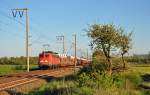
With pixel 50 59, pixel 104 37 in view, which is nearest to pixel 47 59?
pixel 50 59

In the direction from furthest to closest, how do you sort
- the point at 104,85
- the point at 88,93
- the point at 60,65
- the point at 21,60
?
the point at 21,60, the point at 60,65, the point at 104,85, the point at 88,93


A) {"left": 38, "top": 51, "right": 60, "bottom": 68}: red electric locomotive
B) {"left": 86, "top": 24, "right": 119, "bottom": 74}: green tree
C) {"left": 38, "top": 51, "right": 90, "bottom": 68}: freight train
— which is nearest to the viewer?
{"left": 86, "top": 24, "right": 119, "bottom": 74}: green tree

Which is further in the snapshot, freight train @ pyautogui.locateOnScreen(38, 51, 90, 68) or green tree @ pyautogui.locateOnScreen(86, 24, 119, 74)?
freight train @ pyautogui.locateOnScreen(38, 51, 90, 68)

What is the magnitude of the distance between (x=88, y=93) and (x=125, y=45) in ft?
62.8

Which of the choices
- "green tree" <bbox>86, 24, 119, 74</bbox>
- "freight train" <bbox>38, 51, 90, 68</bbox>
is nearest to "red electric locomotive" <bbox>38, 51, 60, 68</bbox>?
"freight train" <bbox>38, 51, 90, 68</bbox>

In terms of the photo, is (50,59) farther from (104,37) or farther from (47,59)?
(104,37)

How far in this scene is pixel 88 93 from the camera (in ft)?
65.5

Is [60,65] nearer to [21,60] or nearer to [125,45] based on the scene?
[125,45]

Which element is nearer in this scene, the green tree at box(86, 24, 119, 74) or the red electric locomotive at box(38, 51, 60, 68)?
the green tree at box(86, 24, 119, 74)

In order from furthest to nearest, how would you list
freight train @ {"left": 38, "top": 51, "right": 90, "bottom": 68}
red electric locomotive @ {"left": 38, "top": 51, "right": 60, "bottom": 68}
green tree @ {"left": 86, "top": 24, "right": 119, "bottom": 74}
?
1. freight train @ {"left": 38, "top": 51, "right": 90, "bottom": 68}
2. red electric locomotive @ {"left": 38, "top": 51, "right": 60, "bottom": 68}
3. green tree @ {"left": 86, "top": 24, "right": 119, "bottom": 74}

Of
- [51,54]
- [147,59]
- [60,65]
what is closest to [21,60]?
[147,59]

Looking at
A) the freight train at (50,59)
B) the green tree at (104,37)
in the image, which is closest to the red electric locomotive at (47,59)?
the freight train at (50,59)

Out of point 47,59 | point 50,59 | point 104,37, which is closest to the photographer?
point 104,37

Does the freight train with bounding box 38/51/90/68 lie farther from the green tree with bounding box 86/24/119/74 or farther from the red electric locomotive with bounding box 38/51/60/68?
the green tree with bounding box 86/24/119/74
